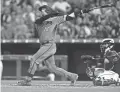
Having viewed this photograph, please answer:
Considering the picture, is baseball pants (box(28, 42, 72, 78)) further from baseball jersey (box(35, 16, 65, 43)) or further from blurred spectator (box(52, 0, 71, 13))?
blurred spectator (box(52, 0, 71, 13))

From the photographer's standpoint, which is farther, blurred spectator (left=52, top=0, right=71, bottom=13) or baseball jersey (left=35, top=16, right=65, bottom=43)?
blurred spectator (left=52, top=0, right=71, bottom=13)

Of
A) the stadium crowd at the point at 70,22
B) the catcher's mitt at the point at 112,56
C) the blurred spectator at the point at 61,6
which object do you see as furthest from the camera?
the blurred spectator at the point at 61,6

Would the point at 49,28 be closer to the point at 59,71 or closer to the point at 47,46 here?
the point at 47,46

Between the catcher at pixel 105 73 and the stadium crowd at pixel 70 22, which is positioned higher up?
the stadium crowd at pixel 70 22

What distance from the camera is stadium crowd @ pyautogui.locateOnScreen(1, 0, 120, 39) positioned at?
15059 mm

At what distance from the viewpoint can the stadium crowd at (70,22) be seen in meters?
15.1

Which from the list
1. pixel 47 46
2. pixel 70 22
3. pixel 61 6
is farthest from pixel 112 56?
pixel 61 6

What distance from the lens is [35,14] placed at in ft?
53.0

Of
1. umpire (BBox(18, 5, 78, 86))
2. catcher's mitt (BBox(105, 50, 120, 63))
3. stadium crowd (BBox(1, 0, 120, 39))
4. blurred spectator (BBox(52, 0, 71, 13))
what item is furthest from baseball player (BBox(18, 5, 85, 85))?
blurred spectator (BBox(52, 0, 71, 13))

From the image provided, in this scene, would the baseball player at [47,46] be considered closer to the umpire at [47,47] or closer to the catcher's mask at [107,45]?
the umpire at [47,47]

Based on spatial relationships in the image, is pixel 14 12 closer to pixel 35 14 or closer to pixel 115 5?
pixel 35 14

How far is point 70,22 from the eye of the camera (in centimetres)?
1584

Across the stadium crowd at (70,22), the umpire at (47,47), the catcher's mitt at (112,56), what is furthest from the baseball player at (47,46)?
the stadium crowd at (70,22)

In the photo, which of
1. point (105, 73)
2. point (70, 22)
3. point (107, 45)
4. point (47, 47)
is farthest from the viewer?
point (70, 22)
